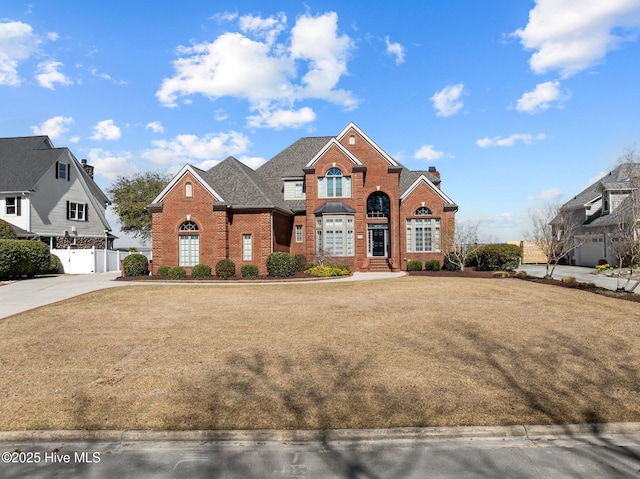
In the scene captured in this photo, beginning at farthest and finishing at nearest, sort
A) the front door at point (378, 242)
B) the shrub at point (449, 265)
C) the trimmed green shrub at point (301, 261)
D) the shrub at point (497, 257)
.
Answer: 1. the front door at point (378, 242)
2. the shrub at point (449, 265)
3. the trimmed green shrub at point (301, 261)
4. the shrub at point (497, 257)

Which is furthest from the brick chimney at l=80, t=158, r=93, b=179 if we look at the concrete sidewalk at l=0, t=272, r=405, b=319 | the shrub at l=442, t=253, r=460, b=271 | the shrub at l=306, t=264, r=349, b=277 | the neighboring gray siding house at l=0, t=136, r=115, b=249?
the shrub at l=442, t=253, r=460, b=271

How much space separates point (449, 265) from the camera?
29344mm

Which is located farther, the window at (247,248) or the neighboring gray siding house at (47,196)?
the neighboring gray siding house at (47,196)

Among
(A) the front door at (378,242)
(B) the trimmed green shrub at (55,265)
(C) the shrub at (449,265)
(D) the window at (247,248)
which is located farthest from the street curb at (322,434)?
(B) the trimmed green shrub at (55,265)

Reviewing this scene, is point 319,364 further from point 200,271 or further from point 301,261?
point 301,261

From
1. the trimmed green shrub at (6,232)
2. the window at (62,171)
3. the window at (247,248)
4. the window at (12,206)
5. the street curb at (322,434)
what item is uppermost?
the window at (62,171)

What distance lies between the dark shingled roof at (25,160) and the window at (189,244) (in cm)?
1445

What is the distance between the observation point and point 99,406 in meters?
6.45

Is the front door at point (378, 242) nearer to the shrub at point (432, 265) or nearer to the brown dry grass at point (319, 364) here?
the shrub at point (432, 265)

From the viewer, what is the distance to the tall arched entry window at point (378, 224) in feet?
104

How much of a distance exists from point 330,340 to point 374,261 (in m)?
21.4

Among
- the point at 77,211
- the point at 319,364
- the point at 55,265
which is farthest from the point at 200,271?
the point at 77,211

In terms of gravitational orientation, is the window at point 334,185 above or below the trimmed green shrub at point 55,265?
above

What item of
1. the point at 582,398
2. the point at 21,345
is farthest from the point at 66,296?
the point at 582,398
